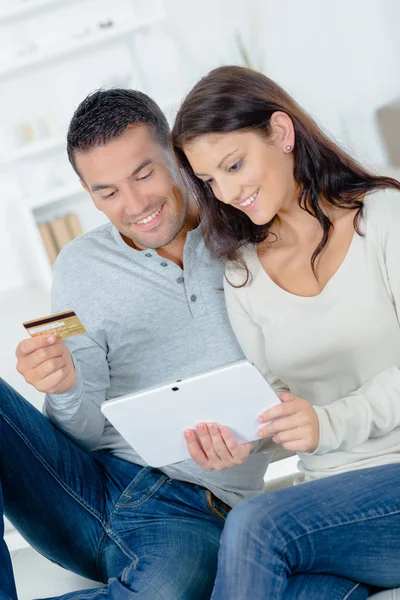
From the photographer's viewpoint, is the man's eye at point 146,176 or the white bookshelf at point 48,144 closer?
the man's eye at point 146,176

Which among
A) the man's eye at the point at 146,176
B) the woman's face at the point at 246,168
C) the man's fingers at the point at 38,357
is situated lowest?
the man's fingers at the point at 38,357

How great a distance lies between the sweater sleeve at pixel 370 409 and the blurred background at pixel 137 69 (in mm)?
3691

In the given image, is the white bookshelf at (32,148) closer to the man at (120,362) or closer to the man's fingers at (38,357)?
the man at (120,362)

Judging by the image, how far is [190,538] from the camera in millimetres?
1615

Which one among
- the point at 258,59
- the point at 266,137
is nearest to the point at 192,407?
the point at 266,137

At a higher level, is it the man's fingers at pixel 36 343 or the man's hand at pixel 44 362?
the man's fingers at pixel 36 343

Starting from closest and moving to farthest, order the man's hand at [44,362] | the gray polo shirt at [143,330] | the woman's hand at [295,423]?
Answer: the woman's hand at [295,423] < the man's hand at [44,362] < the gray polo shirt at [143,330]

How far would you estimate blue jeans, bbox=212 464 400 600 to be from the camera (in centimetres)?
123

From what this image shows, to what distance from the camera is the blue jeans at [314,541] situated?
1.23 m

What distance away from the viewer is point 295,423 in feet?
4.45

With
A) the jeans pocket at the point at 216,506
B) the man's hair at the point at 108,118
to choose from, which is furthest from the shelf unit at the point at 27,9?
the jeans pocket at the point at 216,506

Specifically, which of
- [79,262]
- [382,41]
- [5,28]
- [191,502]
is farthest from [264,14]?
[191,502]

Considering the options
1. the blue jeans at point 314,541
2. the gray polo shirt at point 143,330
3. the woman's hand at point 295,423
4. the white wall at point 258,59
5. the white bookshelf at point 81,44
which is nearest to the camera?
the blue jeans at point 314,541

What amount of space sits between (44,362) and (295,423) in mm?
519
